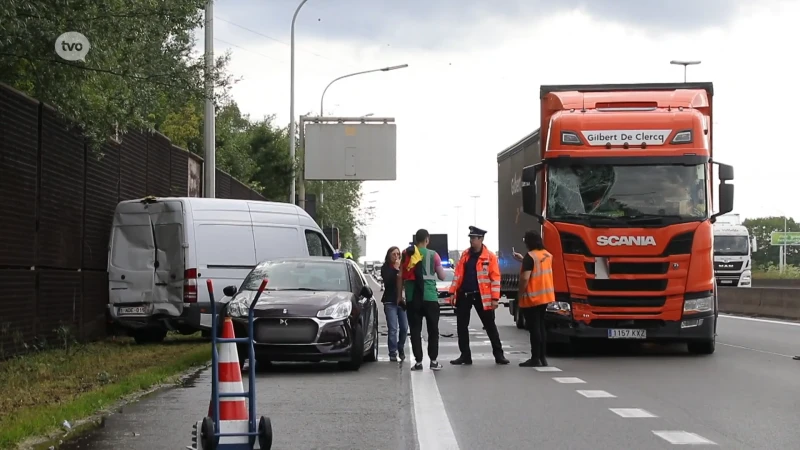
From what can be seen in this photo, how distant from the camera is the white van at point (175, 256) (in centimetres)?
2139

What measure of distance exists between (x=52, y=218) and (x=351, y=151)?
3365 cm

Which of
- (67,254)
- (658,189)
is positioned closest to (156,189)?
(67,254)

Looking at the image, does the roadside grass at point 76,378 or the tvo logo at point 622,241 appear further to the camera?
the tvo logo at point 622,241

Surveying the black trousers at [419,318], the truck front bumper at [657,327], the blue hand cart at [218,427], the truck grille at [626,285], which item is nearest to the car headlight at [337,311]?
the black trousers at [419,318]

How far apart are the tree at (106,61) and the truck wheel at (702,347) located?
756 centimetres

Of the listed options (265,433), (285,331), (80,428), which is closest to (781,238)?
(285,331)

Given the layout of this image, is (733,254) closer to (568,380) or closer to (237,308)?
(568,380)

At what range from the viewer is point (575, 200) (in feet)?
62.3

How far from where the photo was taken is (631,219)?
61.5ft

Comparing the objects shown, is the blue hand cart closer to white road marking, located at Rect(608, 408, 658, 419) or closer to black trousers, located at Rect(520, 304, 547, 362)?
white road marking, located at Rect(608, 408, 658, 419)

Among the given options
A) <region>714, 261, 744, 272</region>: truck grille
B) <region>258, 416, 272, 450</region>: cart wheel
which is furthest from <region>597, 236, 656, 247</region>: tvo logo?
<region>714, 261, 744, 272</region>: truck grille

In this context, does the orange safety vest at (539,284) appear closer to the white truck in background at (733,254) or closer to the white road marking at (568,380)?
the white road marking at (568,380)

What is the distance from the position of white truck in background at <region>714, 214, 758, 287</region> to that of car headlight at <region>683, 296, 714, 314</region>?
33365 mm

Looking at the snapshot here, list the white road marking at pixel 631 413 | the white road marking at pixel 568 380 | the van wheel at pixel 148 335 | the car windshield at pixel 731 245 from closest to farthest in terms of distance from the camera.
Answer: the white road marking at pixel 631 413
the white road marking at pixel 568 380
the van wheel at pixel 148 335
the car windshield at pixel 731 245
